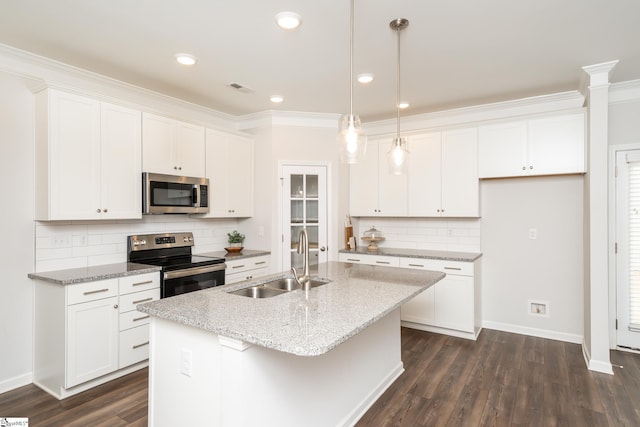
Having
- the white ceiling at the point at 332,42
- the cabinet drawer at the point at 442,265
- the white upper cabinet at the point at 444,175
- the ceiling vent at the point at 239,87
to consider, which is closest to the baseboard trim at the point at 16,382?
the white ceiling at the point at 332,42

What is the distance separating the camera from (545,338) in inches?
153

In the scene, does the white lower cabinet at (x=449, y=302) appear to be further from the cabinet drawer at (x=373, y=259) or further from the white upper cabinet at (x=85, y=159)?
the white upper cabinet at (x=85, y=159)

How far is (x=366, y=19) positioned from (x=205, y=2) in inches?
40.2

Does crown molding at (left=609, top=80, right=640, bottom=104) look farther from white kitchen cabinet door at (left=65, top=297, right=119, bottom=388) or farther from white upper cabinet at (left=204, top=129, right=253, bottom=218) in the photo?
white kitchen cabinet door at (left=65, top=297, right=119, bottom=388)

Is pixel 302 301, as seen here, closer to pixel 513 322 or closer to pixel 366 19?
pixel 366 19

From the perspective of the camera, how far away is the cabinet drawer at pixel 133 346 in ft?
9.58

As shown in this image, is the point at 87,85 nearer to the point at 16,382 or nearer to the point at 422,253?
the point at 16,382

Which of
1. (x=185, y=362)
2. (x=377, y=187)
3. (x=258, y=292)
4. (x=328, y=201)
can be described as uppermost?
(x=377, y=187)

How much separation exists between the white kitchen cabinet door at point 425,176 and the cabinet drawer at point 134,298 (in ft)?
9.94

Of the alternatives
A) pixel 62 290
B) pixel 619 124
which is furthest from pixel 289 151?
pixel 619 124

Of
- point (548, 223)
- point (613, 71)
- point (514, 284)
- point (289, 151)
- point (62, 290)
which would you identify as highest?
point (613, 71)

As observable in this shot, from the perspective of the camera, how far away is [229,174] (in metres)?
4.25

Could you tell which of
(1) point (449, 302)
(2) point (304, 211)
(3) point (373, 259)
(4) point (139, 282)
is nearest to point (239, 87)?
(2) point (304, 211)

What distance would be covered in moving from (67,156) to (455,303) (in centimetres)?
399
